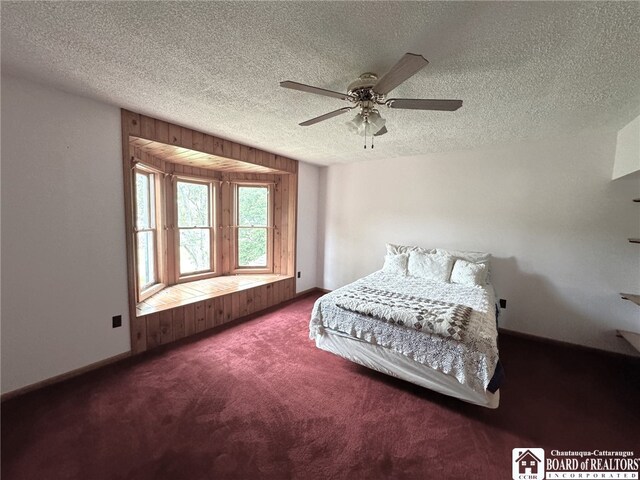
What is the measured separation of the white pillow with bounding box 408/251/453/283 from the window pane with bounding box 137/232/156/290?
3.29m

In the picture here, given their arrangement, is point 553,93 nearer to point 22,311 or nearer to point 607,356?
point 607,356

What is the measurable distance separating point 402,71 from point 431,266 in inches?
94.8

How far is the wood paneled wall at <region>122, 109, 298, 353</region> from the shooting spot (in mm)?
2369

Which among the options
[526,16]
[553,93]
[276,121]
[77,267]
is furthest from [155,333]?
[553,93]

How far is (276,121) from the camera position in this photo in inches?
95.3

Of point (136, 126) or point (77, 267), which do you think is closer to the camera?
point (77, 267)

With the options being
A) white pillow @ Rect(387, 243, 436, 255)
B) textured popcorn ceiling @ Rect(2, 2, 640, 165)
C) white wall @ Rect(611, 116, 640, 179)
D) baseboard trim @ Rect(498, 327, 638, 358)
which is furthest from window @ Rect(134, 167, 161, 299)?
white wall @ Rect(611, 116, 640, 179)

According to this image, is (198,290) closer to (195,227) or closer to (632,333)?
(195,227)

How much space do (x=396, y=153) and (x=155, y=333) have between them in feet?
11.9

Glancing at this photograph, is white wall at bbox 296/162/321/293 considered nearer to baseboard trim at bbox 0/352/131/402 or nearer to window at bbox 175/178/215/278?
window at bbox 175/178/215/278

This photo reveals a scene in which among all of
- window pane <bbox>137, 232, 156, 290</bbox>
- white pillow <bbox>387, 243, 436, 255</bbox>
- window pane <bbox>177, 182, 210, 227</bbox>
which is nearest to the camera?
window pane <bbox>137, 232, 156, 290</bbox>

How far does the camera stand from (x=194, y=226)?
3775 millimetres

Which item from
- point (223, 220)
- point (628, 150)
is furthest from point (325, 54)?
point (223, 220)

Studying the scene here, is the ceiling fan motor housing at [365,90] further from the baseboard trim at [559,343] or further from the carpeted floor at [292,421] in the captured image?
the baseboard trim at [559,343]
